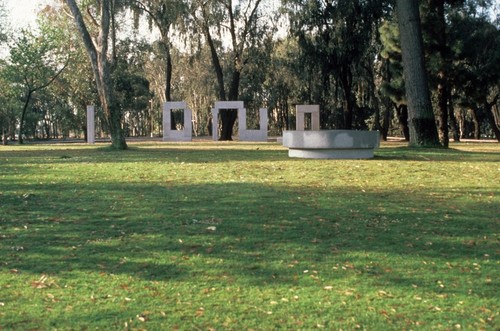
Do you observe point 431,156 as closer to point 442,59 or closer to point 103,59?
point 103,59

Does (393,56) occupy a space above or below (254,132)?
above

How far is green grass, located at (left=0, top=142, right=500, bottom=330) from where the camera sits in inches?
164

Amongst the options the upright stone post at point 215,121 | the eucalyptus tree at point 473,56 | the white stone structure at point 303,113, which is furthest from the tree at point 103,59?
the eucalyptus tree at point 473,56

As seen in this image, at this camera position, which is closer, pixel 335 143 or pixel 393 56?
pixel 335 143

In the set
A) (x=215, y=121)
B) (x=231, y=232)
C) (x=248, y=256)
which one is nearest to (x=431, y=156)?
(x=231, y=232)

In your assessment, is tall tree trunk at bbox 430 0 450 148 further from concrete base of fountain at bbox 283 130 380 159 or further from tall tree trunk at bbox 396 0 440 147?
concrete base of fountain at bbox 283 130 380 159

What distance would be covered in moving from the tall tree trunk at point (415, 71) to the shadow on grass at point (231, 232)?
11.7 m

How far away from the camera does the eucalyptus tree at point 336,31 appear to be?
127ft

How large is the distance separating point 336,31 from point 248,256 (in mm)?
35096

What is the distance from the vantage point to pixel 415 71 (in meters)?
21.0

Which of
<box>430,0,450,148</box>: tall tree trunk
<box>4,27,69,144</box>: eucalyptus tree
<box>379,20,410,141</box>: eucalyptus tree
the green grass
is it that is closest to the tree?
the green grass

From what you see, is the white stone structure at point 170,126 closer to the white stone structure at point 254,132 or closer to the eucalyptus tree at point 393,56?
the white stone structure at point 254,132

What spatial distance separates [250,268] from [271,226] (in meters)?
1.82

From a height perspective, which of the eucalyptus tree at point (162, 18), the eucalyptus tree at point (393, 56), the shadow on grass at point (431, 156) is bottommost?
the shadow on grass at point (431, 156)
